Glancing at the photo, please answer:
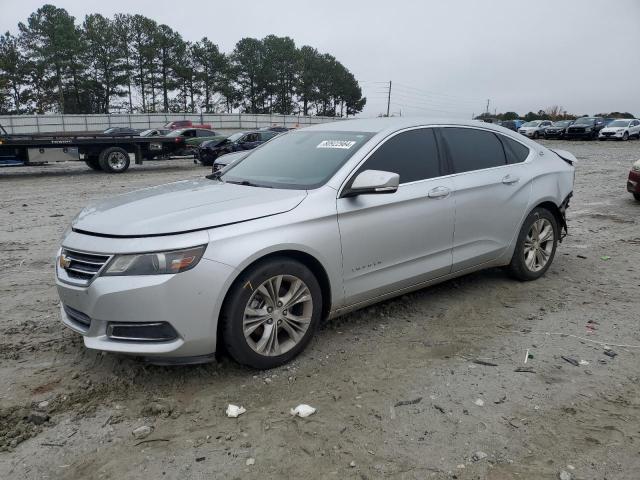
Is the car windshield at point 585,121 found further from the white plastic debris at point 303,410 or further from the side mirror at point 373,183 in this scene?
the white plastic debris at point 303,410

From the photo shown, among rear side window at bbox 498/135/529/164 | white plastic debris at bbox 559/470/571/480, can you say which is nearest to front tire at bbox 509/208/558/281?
rear side window at bbox 498/135/529/164

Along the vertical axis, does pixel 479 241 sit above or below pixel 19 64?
below

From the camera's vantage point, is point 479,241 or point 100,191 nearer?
point 479,241

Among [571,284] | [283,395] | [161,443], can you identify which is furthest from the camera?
[571,284]

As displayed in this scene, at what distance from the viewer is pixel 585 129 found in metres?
35.0

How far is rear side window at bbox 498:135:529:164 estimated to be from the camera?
4941 millimetres

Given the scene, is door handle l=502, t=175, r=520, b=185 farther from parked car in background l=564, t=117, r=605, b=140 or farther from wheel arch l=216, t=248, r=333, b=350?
parked car in background l=564, t=117, r=605, b=140

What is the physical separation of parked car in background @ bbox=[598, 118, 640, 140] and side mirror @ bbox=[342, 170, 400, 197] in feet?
117

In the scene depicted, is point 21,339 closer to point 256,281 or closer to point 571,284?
point 256,281

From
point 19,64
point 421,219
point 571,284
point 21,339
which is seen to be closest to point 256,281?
point 421,219

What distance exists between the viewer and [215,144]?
2011 cm

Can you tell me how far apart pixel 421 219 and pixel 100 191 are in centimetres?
1055

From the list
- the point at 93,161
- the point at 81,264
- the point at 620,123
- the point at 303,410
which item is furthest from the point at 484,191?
the point at 620,123

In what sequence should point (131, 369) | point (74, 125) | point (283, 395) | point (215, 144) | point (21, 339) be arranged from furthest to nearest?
1. point (74, 125)
2. point (215, 144)
3. point (21, 339)
4. point (131, 369)
5. point (283, 395)
